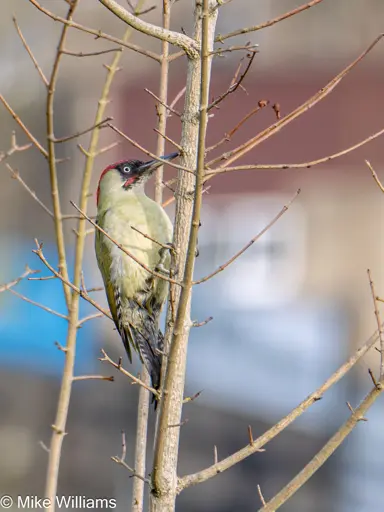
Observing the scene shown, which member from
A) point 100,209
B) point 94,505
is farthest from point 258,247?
point 100,209

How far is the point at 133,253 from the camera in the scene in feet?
11.9

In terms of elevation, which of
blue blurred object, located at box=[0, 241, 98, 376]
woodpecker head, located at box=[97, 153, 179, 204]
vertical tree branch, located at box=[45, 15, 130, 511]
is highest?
blue blurred object, located at box=[0, 241, 98, 376]

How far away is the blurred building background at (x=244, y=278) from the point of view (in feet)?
24.4

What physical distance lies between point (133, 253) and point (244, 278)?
33.6 ft

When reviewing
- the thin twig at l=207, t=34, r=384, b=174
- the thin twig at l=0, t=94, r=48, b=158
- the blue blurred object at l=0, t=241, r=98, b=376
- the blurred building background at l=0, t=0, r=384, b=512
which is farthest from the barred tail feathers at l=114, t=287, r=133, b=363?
the blue blurred object at l=0, t=241, r=98, b=376

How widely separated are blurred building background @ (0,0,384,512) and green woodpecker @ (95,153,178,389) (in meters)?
0.36

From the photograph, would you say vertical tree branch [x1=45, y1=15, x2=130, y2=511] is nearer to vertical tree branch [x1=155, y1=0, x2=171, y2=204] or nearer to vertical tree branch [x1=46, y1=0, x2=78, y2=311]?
vertical tree branch [x1=46, y1=0, x2=78, y2=311]

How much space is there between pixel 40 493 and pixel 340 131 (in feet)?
41.1

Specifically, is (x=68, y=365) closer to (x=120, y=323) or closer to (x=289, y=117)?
(x=120, y=323)

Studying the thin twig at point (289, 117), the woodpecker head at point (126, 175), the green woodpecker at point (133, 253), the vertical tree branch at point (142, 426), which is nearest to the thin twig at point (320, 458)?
the vertical tree branch at point (142, 426)

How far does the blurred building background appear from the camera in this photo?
7449 mm

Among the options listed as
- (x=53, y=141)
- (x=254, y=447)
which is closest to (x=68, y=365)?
(x=53, y=141)

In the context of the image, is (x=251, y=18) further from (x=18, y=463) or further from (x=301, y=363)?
(x=18, y=463)

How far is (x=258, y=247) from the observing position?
1448 centimetres
